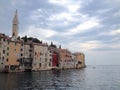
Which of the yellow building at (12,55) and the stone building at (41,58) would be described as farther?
the stone building at (41,58)

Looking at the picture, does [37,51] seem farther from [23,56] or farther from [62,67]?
[62,67]

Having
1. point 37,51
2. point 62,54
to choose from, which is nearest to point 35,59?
point 37,51

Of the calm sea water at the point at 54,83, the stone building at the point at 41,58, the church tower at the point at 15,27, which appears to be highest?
the church tower at the point at 15,27

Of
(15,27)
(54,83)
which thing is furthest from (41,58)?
(54,83)

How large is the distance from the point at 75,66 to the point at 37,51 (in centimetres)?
6039

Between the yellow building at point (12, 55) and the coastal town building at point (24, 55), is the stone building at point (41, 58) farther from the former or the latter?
the yellow building at point (12, 55)

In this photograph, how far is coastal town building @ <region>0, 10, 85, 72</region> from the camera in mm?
85887

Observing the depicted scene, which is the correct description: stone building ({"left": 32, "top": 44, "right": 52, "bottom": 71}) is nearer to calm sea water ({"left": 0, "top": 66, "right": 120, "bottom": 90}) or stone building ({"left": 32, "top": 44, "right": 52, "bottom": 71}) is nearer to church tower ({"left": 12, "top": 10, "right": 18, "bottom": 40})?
church tower ({"left": 12, "top": 10, "right": 18, "bottom": 40})

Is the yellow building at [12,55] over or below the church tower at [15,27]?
below

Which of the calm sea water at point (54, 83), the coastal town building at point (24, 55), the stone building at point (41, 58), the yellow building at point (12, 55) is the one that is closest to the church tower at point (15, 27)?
the coastal town building at point (24, 55)

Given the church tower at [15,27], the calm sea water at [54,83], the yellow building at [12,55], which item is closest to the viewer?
the calm sea water at [54,83]

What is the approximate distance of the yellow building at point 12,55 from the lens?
86.9 meters

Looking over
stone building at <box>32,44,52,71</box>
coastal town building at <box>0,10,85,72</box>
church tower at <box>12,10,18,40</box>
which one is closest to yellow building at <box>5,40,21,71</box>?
coastal town building at <box>0,10,85,72</box>

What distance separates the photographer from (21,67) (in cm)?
9275
